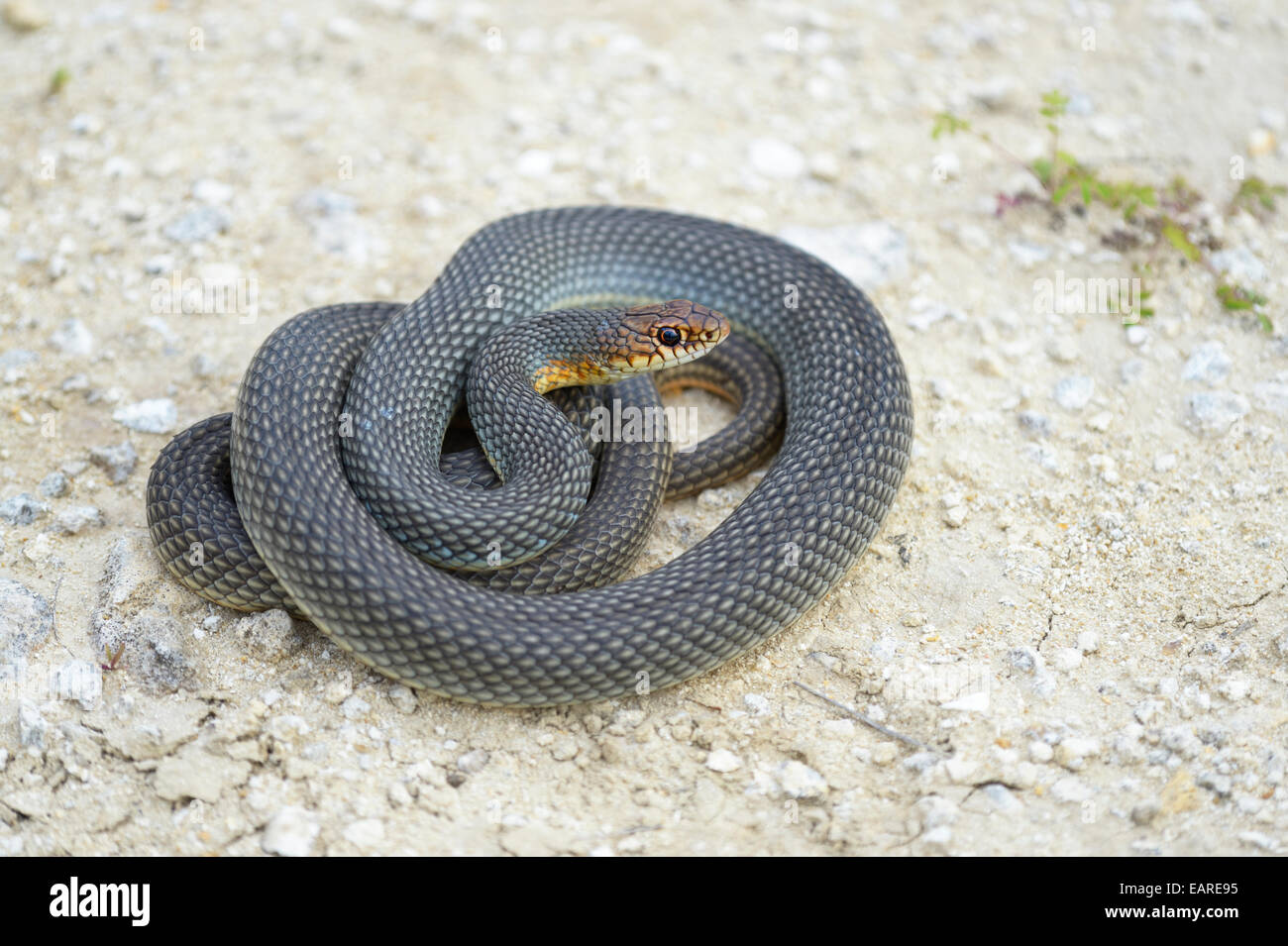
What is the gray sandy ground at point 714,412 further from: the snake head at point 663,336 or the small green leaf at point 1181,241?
the snake head at point 663,336

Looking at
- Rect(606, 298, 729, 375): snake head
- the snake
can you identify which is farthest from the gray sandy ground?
Rect(606, 298, 729, 375): snake head

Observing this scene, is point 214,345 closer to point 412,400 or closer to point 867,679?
point 412,400

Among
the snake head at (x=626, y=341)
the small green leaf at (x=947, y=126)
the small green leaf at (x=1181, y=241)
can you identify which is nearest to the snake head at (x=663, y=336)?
the snake head at (x=626, y=341)

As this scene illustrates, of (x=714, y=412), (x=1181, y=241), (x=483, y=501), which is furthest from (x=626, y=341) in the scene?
(x=1181, y=241)

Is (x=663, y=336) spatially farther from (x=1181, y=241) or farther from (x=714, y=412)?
(x=1181, y=241)

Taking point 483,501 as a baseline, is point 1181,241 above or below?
above

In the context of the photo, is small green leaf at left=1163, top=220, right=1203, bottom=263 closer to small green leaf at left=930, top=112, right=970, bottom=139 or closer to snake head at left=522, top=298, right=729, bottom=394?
small green leaf at left=930, top=112, right=970, bottom=139
